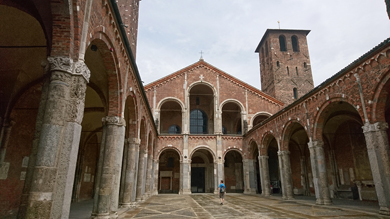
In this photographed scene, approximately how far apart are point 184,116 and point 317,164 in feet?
45.9

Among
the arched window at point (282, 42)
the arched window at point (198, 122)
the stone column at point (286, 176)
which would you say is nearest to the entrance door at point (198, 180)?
the arched window at point (198, 122)

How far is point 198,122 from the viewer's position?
2795 cm

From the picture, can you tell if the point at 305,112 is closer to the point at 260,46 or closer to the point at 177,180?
the point at 177,180

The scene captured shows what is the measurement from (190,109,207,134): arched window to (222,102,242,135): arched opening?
98.0 inches

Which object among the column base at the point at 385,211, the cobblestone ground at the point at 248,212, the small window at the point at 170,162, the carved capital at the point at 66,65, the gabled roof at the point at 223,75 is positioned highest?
the gabled roof at the point at 223,75

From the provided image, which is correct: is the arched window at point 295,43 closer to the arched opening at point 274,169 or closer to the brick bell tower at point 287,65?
the brick bell tower at point 287,65

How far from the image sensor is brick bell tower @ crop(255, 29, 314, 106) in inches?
1200

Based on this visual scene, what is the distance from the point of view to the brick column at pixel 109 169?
7570mm

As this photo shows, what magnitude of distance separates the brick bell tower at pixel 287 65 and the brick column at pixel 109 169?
25070 mm

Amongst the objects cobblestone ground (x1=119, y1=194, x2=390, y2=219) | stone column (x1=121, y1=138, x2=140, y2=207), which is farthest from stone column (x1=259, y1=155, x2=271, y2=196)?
stone column (x1=121, y1=138, x2=140, y2=207)

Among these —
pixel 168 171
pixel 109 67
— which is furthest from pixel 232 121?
pixel 109 67

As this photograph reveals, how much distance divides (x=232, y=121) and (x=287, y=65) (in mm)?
10529

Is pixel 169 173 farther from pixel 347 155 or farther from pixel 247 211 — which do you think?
pixel 247 211

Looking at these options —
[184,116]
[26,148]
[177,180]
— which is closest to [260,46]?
[184,116]
